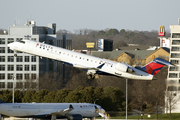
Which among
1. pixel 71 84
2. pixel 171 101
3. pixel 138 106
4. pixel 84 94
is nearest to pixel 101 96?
pixel 84 94

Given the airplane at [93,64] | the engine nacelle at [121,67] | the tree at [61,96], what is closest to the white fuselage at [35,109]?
the airplane at [93,64]

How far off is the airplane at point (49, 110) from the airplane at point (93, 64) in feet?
26.7

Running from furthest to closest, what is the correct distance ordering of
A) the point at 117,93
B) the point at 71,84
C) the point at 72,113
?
the point at 71,84 → the point at 117,93 → the point at 72,113

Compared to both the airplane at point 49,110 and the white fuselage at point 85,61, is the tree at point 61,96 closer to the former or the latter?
the airplane at point 49,110

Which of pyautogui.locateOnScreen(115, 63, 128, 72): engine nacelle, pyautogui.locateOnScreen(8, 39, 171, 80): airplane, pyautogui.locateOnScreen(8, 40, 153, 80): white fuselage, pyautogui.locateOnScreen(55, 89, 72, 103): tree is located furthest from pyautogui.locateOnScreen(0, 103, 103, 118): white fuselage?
pyautogui.locateOnScreen(55, 89, 72, 103): tree

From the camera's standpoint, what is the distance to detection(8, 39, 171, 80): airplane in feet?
227

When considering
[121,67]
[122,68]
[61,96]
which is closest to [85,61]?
[121,67]

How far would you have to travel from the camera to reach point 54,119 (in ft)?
239

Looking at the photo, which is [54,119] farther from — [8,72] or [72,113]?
[8,72]

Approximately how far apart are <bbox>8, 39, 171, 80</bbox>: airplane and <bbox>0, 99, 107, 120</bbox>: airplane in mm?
8137

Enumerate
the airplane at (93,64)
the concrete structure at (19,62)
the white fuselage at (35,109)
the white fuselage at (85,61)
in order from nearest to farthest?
1. the airplane at (93,64)
2. the white fuselage at (85,61)
3. the white fuselage at (35,109)
4. the concrete structure at (19,62)

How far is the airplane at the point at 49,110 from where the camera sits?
7000 centimetres

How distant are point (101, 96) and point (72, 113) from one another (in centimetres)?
2665

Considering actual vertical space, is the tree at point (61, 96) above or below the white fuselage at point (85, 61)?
below
